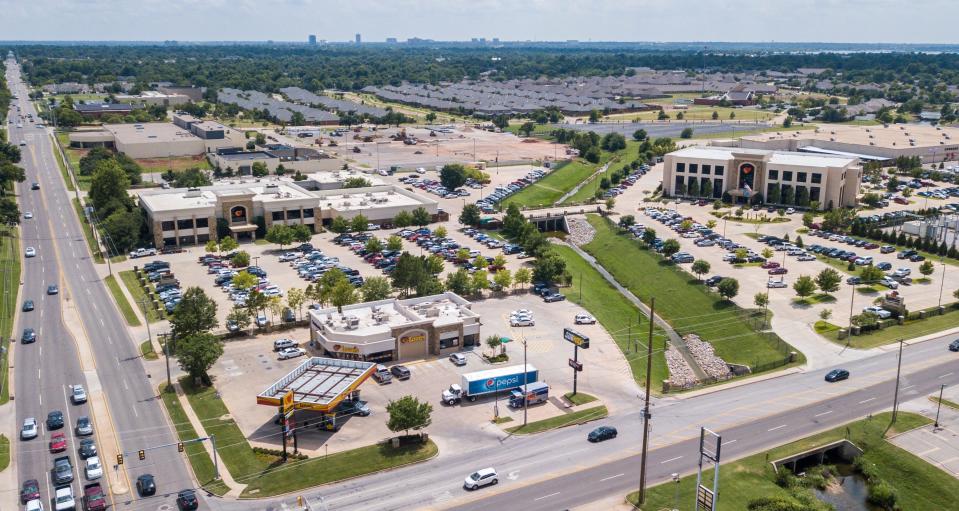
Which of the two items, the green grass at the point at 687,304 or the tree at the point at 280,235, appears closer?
the green grass at the point at 687,304

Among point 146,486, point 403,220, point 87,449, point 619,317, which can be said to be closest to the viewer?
point 146,486

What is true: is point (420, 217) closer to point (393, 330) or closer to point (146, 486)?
point (393, 330)

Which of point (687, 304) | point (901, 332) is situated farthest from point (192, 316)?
point (901, 332)

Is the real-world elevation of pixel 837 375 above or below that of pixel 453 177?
below

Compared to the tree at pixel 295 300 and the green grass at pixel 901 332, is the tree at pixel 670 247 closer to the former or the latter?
the green grass at pixel 901 332

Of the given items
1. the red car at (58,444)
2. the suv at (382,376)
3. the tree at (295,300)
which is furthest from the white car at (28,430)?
the tree at (295,300)
